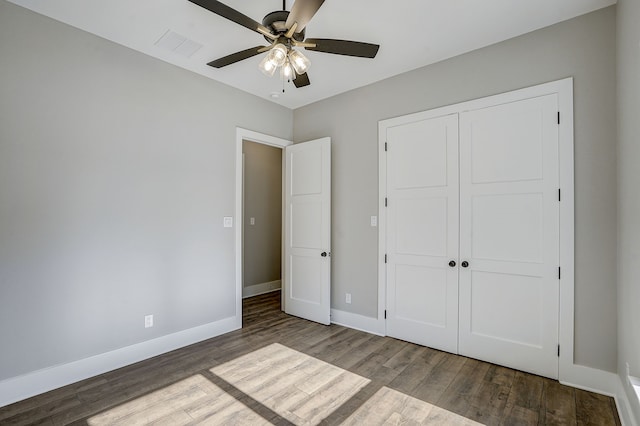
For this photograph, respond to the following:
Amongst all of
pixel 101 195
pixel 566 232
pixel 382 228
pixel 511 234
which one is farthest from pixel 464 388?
pixel 101 195

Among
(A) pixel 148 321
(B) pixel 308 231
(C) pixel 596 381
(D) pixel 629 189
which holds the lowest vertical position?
(C) pixel 596 381

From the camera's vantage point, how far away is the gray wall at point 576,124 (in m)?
2.28

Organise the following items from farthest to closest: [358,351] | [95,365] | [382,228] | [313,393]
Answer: [382,228] < [358,351] < [95,365] < [313,393]

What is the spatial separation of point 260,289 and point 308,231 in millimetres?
1990

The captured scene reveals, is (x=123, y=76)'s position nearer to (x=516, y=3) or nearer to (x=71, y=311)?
(x=71, y=311)

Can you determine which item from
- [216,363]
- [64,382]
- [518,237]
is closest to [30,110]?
[64,382]

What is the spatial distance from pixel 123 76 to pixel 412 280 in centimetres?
343

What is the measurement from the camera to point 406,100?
131 inches

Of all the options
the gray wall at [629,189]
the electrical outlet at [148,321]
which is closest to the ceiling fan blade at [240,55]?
the gray wall at [629,189]

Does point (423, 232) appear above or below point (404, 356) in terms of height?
above

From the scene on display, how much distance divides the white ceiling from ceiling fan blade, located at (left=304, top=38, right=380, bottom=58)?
17.0 inches

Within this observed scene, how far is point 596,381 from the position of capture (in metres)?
2.30

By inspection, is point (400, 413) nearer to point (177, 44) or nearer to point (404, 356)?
point (404, 356)

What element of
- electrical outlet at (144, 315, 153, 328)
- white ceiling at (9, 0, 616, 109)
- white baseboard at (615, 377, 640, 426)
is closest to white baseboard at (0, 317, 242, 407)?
electrical outlet at (144, 315, 153, 328)
